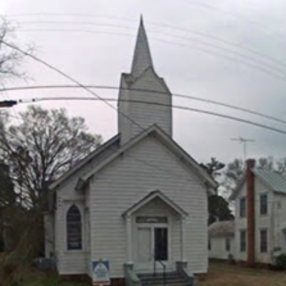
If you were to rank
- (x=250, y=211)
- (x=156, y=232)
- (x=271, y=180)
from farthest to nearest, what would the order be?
1. (x=250, y=211)
2. (x=271, y=180)
3. (x=156, y=232)

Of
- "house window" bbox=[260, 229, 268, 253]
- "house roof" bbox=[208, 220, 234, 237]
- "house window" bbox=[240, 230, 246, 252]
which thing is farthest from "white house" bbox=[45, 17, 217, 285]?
"house roof" bbox=[208, 220, 234, 237]

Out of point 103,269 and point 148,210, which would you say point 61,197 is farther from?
point 103,269

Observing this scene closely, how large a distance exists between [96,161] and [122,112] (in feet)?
8.45

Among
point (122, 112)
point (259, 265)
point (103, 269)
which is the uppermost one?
point (122, 112)

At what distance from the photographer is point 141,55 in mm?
27781

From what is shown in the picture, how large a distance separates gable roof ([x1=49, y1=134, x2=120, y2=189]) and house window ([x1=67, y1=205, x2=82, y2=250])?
4.30 ft

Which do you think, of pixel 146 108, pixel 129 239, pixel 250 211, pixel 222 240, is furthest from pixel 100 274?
pixel 222 240

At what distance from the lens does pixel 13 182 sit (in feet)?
133

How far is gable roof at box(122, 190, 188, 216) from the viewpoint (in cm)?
2461

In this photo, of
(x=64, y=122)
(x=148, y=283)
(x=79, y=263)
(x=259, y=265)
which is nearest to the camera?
(x=148, y=283)

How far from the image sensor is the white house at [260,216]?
36531 millimetres

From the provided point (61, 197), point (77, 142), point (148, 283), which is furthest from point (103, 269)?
point (77, 142)

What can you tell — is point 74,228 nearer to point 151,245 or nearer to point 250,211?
point 151,245

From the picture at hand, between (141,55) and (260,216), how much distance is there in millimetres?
15681
